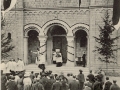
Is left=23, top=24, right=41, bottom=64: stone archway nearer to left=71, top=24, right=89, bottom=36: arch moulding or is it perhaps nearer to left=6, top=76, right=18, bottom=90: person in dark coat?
left=71, top=24, right=89, bottom=36: arch moulding

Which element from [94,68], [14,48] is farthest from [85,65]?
[14,48]

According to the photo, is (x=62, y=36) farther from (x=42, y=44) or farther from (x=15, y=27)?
(x=15, y=27)

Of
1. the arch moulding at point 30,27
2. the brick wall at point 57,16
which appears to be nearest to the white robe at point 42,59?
the arch moulding at point 30,27

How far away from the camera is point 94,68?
1969cm

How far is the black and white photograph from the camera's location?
19.1 meters

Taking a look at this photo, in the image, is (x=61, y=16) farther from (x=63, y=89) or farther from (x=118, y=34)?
(x=63, y=89)

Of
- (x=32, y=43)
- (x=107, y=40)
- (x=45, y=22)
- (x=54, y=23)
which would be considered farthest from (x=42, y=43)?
(x=107, y=40)

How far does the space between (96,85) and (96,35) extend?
835 cm

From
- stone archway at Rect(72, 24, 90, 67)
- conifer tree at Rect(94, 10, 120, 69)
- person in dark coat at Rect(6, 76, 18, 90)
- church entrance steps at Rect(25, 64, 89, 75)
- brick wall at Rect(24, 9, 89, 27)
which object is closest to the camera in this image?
person in dark coat at Rect(6, 76, 18, 90)

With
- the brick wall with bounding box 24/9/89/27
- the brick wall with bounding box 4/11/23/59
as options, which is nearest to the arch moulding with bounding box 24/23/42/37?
the brick wall with bounding box 24/9/89/27

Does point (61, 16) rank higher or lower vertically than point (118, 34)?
higher

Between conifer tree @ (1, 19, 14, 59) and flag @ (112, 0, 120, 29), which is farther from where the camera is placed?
conifer tree @ (1, 19, 14, 59)

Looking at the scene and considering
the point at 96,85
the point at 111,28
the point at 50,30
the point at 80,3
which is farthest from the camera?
the point at 50,30

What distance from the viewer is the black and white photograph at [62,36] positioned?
62.8 ft
